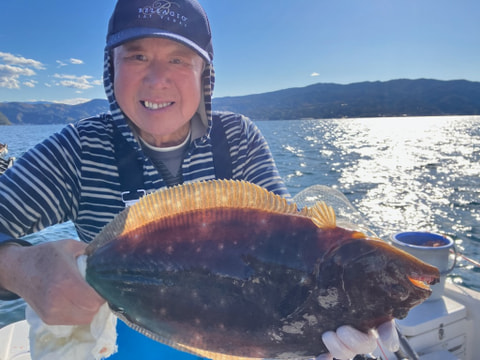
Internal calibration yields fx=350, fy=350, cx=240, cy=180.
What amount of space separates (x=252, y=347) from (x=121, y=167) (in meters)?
1.89

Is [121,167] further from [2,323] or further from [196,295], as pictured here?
[2,323]

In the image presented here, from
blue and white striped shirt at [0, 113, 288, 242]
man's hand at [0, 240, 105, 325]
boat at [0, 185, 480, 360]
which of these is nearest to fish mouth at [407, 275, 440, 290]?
blue and white striped shirt at [0, 113, 288, 242]

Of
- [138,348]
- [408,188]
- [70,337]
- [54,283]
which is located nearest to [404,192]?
[408,188]

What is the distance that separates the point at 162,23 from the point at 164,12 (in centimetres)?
11

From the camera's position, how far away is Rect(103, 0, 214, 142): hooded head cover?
Answer: 8.49 ft

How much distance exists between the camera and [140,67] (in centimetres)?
269

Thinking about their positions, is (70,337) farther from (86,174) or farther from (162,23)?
(162,23)

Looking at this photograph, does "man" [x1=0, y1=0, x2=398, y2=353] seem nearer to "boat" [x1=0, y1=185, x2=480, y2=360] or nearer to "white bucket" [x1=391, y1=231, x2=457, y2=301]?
"boat" [x1=0, y1=185, x2=480, y2=360]

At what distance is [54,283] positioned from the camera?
185 centimetres

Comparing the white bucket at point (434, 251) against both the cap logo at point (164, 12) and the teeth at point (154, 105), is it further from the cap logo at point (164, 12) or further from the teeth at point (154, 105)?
the cap logo at point (164, 12)

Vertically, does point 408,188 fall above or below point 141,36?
below

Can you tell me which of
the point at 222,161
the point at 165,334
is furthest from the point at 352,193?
the point at 165,334

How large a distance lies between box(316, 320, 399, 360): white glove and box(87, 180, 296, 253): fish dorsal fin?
0.64 meters

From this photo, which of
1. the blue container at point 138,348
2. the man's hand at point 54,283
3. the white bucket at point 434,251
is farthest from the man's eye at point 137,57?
the white bucket at point 434,251
